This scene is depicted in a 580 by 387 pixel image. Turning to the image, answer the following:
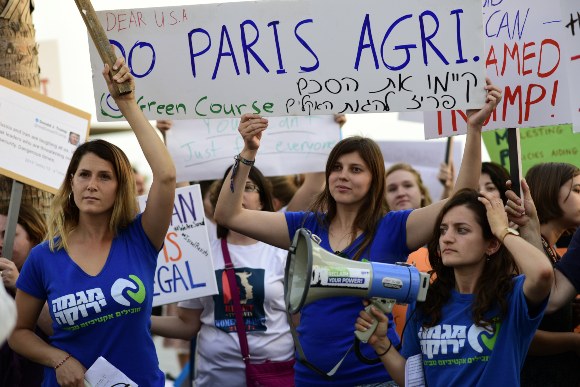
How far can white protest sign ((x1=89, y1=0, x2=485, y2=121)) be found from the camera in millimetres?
2859

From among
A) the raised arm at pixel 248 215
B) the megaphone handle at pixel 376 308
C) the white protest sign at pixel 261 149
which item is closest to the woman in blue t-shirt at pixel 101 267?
the raised arm at pixel 248 215

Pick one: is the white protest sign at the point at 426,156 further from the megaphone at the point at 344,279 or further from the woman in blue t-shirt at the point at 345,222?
the megaphone at the point at 344,279

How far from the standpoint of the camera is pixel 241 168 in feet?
9.41

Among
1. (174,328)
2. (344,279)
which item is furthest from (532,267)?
(174,328)

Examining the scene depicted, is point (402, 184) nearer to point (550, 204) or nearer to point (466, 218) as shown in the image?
point (550, 204)

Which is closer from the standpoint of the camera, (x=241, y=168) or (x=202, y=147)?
(x=241, y=168)

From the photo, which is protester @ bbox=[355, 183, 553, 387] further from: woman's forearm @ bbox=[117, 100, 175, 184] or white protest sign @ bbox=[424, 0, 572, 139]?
woman's forearm @ bbox=[117, 100, 175, 184]

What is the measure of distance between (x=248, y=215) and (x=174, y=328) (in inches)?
54.7

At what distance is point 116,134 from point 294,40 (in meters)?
8.16

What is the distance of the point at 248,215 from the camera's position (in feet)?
9.51

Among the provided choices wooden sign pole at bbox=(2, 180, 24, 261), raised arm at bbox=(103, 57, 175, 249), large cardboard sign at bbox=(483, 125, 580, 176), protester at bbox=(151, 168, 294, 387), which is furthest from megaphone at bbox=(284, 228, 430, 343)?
large cardboard sign at bbox=(483, 125, 580, 176)

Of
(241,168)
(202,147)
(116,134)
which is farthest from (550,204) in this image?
(116,134)

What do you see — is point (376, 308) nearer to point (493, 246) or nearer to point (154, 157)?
point (493, 246)

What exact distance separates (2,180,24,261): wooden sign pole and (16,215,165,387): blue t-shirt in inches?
21.4
